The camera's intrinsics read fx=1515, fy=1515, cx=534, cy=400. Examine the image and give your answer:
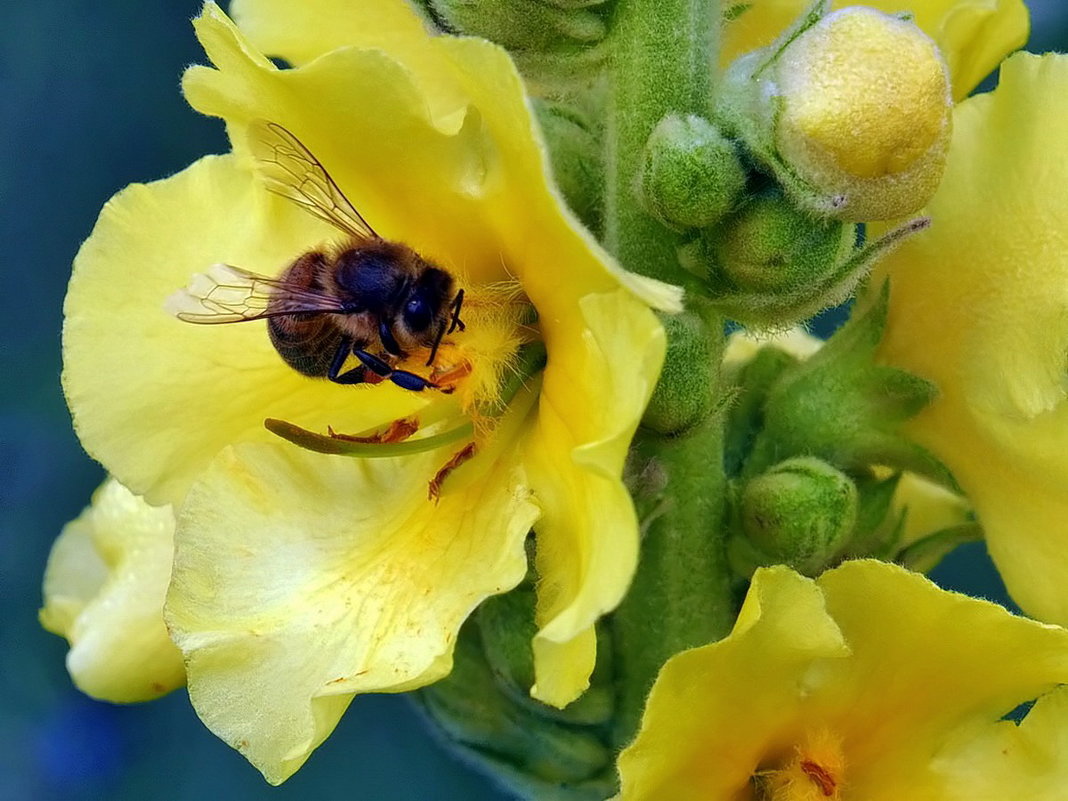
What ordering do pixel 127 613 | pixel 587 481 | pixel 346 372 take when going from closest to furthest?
pixel 587 481 < pixel 346 372 < pixel 127 613

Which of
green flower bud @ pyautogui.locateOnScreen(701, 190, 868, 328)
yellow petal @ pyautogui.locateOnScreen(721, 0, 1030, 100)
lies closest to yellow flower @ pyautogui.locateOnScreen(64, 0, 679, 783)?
green flower bud @ pyautogui.locateOnScreen(701, 190, 868, 328)

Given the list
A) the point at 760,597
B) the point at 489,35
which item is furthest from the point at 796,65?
the point at 760,597

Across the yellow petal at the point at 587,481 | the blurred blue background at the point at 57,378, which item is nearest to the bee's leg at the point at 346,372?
the yellow petal at the point at 587,481

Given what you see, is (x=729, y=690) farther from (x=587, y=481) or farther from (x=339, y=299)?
(x=339, y=299)

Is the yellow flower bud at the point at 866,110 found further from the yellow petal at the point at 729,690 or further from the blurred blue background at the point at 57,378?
the blurred blue background at the point at 57,378

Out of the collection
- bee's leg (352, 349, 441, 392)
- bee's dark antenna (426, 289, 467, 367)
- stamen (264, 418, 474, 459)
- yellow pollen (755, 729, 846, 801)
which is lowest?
yellow pollen (755, 729, 846, 801)

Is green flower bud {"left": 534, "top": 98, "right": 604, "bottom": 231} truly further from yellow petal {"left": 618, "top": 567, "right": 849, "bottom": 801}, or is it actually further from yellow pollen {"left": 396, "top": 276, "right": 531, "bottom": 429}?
yellow petal {"left": 618, "top": 567, "right": 849, "bottom": 801}

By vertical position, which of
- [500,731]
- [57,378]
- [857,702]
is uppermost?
[857,702]

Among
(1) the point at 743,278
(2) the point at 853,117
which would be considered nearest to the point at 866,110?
(2) the point at 853,117
